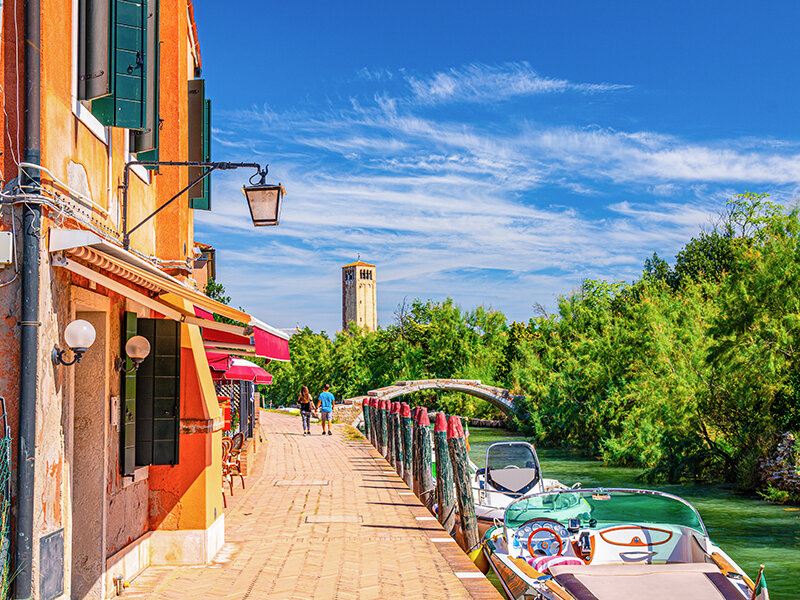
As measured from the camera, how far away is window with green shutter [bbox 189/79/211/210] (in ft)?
33.9

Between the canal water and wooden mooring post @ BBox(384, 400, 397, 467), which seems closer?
the canal water

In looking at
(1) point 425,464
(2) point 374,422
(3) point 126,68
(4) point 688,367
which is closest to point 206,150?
(3) point 126,68

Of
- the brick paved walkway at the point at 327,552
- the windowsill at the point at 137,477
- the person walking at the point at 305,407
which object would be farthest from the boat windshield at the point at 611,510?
the person walking at the point at 305,407

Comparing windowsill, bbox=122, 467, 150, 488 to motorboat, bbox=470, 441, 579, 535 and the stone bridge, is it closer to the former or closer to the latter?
motorboat, bbox=470, 441, 579, 535

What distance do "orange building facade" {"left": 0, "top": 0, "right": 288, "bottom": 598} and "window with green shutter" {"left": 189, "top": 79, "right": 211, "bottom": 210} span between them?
0.23 metres

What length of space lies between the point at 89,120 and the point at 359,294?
15363 centimetres

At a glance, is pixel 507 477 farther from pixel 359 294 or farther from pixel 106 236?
pixel 359 294

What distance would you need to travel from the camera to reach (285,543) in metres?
9.30

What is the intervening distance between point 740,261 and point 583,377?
16.0 m

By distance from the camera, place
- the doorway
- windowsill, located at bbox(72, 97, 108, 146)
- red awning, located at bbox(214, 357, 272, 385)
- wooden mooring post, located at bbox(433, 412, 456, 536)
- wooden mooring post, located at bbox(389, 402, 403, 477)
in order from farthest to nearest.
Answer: red awning, located at bbox(214, 357, 272, 385)
wooden mooring post, located at bbox(389, 402, 403, 477)
wooden mooring post, located at bbox(433, 412, 456, 536)
the doorway
windowsill, located at bbox(72, 97, 108, 146)

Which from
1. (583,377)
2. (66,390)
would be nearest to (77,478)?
(66,390)

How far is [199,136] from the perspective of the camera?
1041 centimetres

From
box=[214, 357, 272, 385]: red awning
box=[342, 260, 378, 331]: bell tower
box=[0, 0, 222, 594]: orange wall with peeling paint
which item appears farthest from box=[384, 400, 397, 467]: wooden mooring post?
box=[342, 260, 378, 331]: bell tower

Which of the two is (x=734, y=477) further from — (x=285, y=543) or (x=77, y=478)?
(x=77, y=478)
